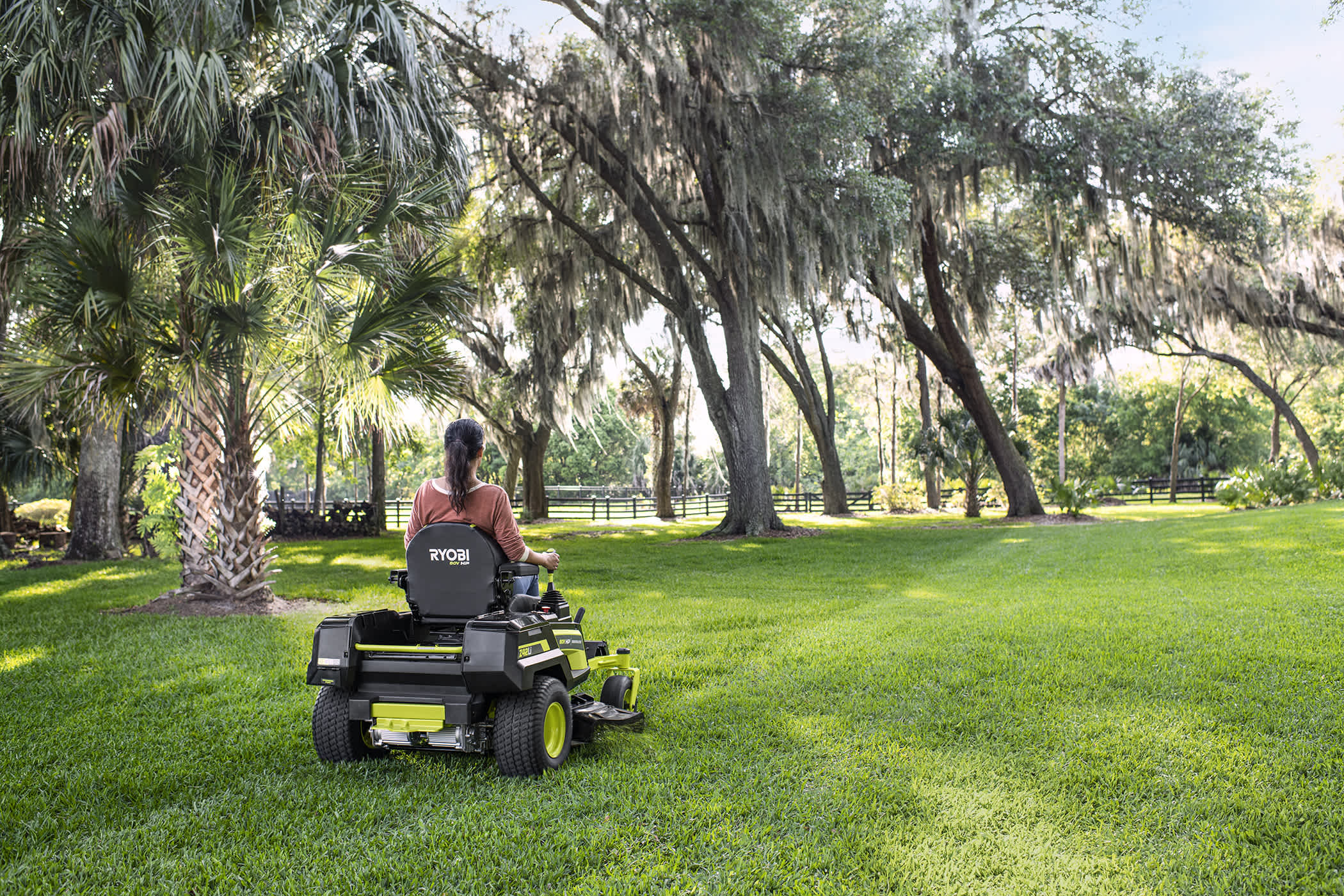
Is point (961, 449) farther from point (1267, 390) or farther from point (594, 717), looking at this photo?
point (594, 717)

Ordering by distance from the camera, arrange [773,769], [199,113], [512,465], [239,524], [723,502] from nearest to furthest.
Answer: [773,769]
[199,113]
[239,524]
[512,465]
[723,502]

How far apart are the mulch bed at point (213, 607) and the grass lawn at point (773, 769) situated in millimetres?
726

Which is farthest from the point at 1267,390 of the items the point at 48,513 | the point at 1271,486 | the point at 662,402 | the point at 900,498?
the point at 48,513

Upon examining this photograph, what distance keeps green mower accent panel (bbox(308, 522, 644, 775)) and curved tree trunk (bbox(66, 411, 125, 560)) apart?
11.0 metres

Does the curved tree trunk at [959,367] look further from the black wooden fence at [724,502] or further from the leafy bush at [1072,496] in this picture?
the black wooden fence at [724,502]

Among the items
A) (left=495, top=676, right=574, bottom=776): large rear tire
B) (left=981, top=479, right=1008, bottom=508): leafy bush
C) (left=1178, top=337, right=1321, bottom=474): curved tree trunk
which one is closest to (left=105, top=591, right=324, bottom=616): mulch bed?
(left=495, top=676, right=574, bottom=776): large rear tire

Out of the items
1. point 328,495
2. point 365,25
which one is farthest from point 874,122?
point 328,495

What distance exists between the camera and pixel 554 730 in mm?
3580

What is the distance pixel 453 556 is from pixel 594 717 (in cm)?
94

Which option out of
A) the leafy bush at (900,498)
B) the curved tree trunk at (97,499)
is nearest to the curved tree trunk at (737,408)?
the curved tree trunk at (97,499)

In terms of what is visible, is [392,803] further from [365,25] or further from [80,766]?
[365,25]

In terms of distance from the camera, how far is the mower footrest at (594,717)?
148 inches

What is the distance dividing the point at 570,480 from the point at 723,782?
55.3 m

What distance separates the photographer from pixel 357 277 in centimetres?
762
